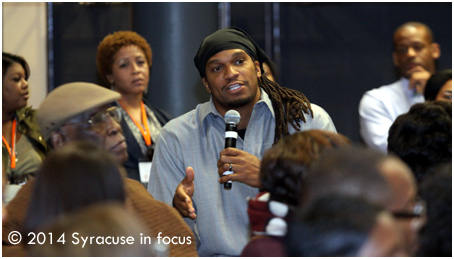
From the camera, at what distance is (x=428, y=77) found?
4984 mm

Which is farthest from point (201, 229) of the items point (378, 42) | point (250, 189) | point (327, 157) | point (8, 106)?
point (378, 42)

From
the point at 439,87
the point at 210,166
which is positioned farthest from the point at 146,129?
the point at 439,87

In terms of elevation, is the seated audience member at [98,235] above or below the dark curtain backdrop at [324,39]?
below

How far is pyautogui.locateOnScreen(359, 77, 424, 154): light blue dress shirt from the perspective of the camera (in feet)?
16.4

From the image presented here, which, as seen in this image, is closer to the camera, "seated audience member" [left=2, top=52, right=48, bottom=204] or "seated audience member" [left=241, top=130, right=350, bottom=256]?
"seated audience member" [left=241, top=130, right=350, bottom=256]

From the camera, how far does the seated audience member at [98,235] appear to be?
1357mm

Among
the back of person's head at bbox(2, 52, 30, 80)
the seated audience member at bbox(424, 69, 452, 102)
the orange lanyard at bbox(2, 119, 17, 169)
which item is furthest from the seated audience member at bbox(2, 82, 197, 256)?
the seated audience member at bbox(424, 69, 452, 102)

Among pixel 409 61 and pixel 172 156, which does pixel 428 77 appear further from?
pixel 172 156

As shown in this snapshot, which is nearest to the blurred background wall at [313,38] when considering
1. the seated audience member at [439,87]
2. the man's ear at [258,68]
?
the seated audience member at [439,87]

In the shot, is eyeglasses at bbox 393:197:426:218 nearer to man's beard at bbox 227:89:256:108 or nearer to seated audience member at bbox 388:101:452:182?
seated audience member at bbox 388:101:452:182

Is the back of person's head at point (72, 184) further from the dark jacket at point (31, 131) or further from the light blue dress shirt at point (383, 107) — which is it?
the light blue dress shirt at point (383, 107)

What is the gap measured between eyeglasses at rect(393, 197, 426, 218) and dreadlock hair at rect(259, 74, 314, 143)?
1.59m

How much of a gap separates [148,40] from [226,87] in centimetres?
215

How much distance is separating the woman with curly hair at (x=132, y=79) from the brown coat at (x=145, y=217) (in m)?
2.05
